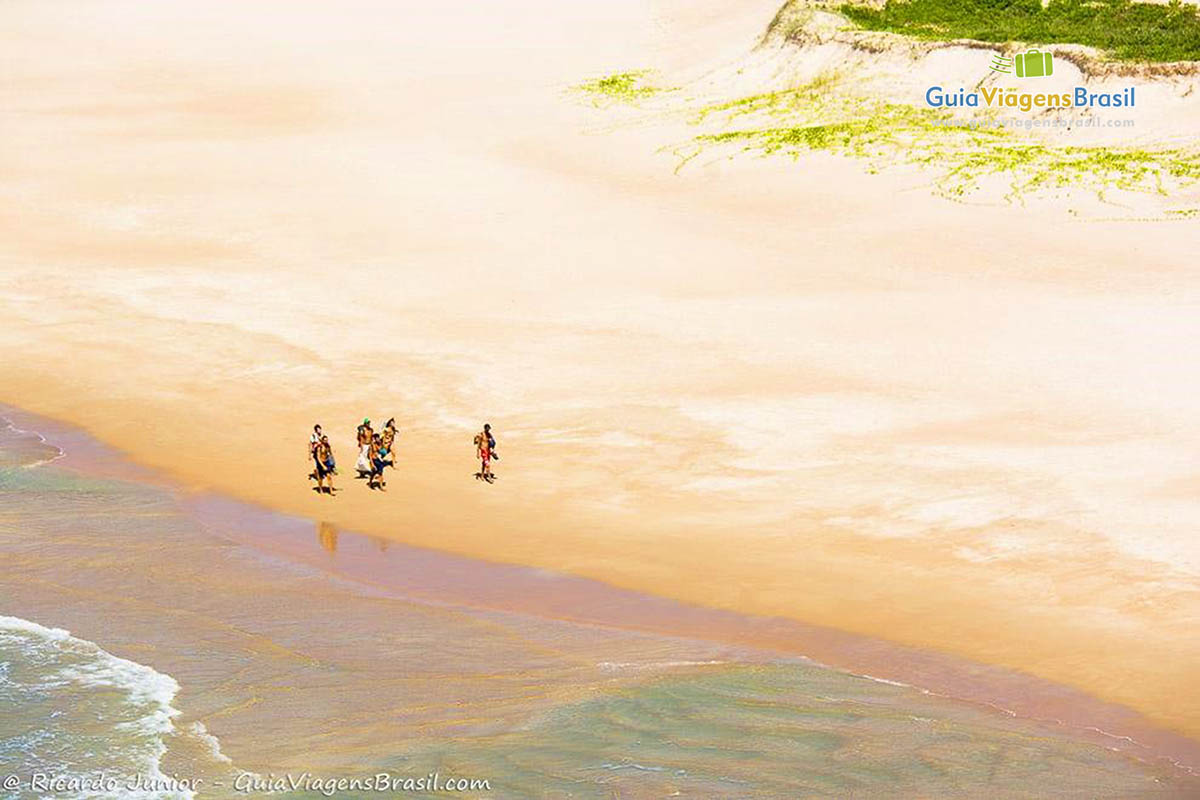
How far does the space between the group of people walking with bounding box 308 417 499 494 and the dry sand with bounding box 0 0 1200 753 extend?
12.6 inches

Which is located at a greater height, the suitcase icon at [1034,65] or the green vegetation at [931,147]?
the suitcase icon at [1034,65]

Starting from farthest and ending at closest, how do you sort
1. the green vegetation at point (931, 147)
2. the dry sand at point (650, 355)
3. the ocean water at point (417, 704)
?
the green vegetation at point (931, 147)
the dry sand at point (650, 355)
the ocean water at point (417, 704)

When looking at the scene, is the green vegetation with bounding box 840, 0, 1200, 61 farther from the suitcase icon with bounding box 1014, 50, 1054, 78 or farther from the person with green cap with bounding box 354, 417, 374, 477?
the person with green cap with bounding box 354, 417, 374, 477

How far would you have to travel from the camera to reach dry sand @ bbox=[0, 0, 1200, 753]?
19625 millimetres

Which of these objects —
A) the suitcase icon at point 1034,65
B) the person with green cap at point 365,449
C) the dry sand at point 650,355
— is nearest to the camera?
the dry sand at point 650,355

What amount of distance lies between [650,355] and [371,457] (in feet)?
23.6

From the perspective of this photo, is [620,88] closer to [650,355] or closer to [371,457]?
[650,355]

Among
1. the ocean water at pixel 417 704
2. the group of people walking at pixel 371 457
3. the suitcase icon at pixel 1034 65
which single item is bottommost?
the ocean water at pixel 417 704

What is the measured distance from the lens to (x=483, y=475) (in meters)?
23.5

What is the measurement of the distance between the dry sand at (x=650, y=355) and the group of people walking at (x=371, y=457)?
0.32 meters

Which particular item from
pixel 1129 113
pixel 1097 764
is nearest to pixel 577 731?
pixel 1097 764

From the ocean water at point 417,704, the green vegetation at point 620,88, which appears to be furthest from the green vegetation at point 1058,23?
the ocean water at point 417,704

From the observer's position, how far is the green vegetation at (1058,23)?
1645 inches

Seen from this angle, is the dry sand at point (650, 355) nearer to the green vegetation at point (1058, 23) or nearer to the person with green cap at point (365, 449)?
the person with green cap at point (365, 449)
